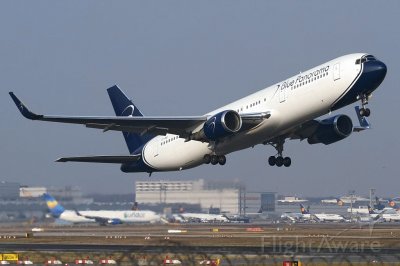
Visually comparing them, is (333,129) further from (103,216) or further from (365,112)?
(103,216)

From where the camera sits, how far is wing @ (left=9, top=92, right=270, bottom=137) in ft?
174

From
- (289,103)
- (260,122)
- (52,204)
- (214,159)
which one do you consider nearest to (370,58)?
(289,103)

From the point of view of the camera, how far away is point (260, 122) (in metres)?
53.0

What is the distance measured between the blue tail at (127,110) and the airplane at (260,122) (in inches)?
49.7

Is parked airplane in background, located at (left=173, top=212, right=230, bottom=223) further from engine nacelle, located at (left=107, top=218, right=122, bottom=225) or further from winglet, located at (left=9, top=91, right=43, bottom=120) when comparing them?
winglet, located at (left=9, top=91, right=43, bottom=120)

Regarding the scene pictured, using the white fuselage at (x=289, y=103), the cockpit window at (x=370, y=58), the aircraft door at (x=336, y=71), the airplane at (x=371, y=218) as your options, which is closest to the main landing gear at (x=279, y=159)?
the white fuselage at (x=289, y=103)

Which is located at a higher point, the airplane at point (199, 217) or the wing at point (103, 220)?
the airplane at point (199, 217)

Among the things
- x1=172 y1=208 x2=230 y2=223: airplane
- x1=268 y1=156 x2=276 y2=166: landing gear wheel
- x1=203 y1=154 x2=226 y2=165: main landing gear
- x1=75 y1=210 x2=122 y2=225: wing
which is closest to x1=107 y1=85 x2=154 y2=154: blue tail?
x1=203 y1=154 x2=226 y2=165: main landing gear

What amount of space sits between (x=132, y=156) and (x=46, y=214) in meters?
16.6

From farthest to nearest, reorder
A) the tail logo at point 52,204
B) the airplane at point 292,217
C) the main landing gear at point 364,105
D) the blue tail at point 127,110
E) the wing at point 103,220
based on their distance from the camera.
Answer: the airplane at point 292,217, the wing at point 103,220, the tail logo at point 52,204, the blue tail at point 127,110, the main landing gear at point 364,105

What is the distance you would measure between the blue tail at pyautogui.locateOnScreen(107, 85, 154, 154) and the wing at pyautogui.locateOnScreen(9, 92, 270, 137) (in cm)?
857

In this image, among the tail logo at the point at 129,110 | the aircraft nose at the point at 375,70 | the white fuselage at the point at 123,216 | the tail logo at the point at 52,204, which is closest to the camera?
the aircraft nose at the point at 375,70

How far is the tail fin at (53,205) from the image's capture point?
253 ft

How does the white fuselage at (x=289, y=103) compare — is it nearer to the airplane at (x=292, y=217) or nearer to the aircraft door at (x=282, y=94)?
the aircraft door at (x=282, y=94)
